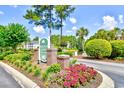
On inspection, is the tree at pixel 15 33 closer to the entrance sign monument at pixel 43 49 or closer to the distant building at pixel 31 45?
the distant building at pixel 31 45

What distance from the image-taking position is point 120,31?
99.7 feet

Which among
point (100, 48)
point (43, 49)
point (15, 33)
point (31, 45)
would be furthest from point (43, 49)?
point (31, 45)

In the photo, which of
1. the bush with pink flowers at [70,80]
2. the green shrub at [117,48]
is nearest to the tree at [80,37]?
the green shrub at [117,48]

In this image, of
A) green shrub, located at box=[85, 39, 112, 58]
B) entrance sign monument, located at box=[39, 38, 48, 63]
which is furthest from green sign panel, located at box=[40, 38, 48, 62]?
green shrub, located at box=[85, 39, 112, 58]

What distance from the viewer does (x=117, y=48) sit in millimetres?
20328

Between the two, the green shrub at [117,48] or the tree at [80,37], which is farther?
the tree at [80,37]

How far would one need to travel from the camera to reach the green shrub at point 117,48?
65.8 feet

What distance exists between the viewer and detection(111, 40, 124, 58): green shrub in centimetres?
2005

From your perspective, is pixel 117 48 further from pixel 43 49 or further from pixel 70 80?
pixel 70 80
